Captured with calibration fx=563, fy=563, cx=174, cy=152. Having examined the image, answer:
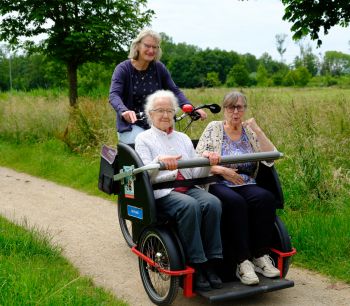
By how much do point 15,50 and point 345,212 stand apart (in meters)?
9.59

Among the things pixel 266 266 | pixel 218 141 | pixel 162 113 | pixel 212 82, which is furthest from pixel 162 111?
pixel 212 82

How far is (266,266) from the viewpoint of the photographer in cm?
Result: 411

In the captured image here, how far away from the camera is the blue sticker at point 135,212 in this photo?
406cm

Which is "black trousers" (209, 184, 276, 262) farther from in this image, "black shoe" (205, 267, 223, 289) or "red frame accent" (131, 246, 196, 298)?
"red frame accent" (131, 246, 196, 298)

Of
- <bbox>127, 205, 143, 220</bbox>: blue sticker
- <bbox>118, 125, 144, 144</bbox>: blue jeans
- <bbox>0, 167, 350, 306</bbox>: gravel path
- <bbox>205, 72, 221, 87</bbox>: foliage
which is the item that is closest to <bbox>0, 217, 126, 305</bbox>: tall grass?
<bbox>0, 167, 350, 306</bbox>: gravel path

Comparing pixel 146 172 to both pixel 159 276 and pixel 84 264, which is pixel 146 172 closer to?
pixel 159 276

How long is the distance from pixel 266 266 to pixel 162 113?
137 cm

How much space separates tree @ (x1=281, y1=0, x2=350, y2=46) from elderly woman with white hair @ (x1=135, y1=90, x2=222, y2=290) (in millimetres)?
6927

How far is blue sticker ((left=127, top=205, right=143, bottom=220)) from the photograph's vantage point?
406 centimetres

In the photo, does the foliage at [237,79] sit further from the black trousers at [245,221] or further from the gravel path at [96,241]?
the black trousers at [245,221]

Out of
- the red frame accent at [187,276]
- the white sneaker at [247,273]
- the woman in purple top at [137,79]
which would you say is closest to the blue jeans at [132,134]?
the woman in purple top at [137,79]

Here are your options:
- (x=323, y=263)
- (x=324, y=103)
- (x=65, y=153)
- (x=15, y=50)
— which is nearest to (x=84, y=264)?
(x=323, y=263)

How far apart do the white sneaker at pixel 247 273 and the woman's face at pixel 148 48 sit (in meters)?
2.14

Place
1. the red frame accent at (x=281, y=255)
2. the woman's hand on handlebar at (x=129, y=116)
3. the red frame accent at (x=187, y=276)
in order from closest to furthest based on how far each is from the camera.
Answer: the red frame accent at (x=187, y=276), the red frame accent at (x=281, y=255), the woman's hand on handlebar at (x=129, y=116)
